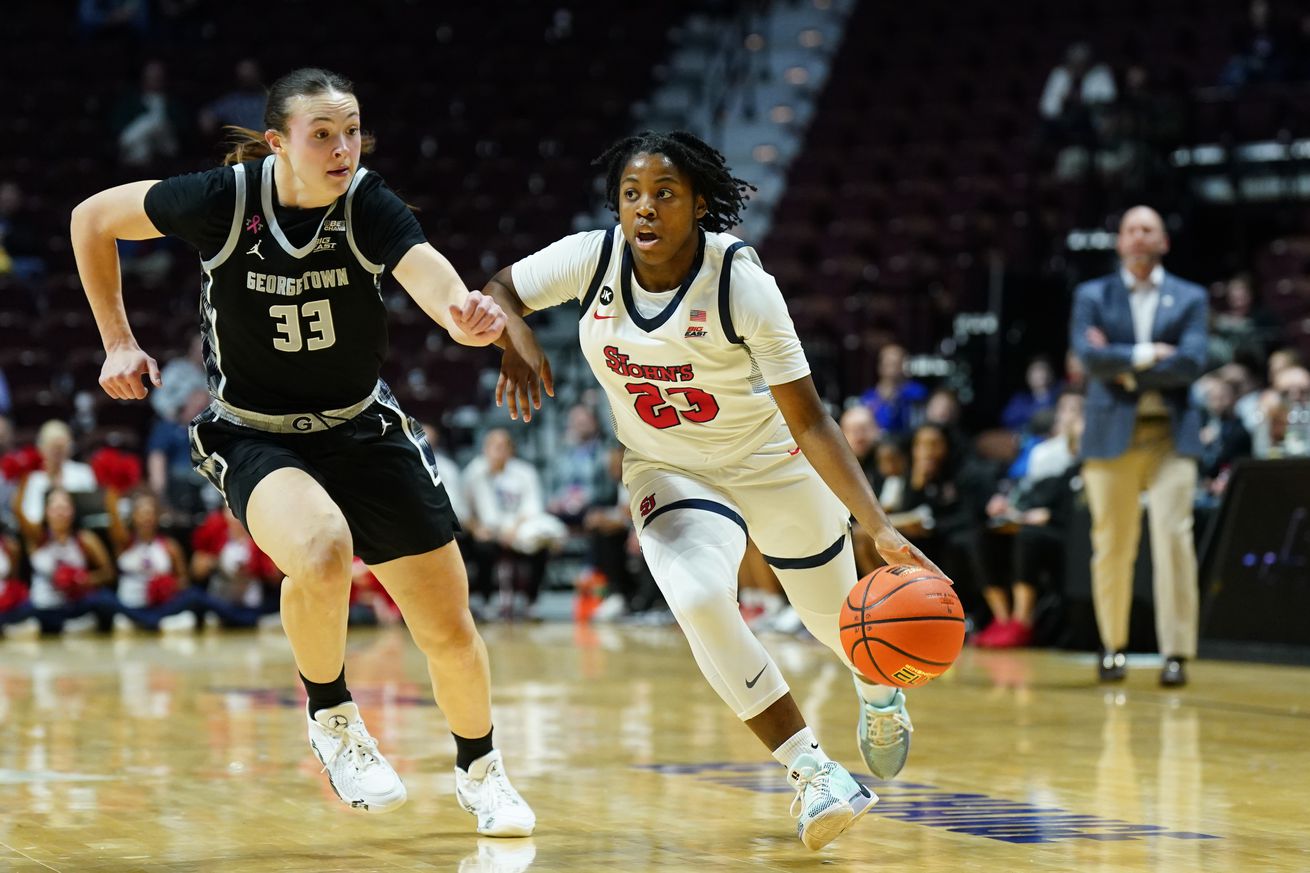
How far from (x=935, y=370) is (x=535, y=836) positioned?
11371 mm

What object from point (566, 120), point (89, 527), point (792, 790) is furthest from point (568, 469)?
point (792, 790)

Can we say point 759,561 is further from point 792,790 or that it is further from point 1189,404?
point 792,790

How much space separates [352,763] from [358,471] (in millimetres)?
757

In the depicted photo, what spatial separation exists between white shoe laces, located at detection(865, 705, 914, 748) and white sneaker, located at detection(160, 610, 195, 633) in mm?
9464

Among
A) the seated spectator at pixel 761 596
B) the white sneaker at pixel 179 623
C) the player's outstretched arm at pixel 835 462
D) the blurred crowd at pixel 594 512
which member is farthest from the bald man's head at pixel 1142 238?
the white sneaker at pixel 179 623

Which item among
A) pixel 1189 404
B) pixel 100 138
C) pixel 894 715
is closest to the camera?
pixel 894 715

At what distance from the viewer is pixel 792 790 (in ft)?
18.0

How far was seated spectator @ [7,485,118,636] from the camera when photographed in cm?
1312

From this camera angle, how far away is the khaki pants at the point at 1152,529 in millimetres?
8859

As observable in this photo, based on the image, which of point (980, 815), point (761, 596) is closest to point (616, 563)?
point (761, 596)

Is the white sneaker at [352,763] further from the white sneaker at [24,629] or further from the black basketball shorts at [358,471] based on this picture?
the white sneaker at [24,629]

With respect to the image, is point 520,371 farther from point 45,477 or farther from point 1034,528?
point 45,477

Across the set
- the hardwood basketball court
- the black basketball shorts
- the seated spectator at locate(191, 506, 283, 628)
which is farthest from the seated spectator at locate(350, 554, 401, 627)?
the black basketball shorts

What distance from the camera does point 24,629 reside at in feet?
46.4
